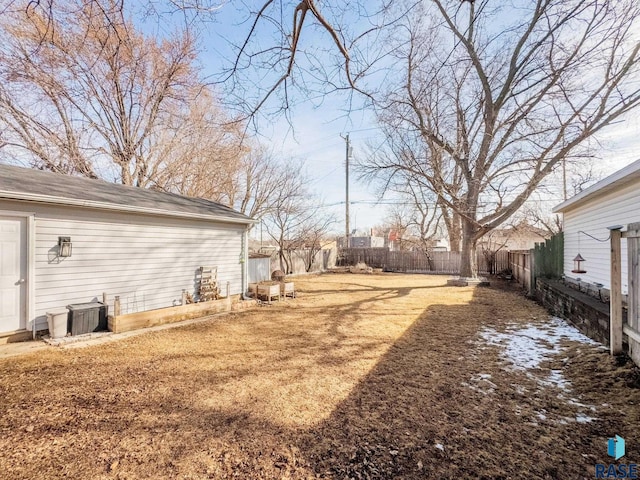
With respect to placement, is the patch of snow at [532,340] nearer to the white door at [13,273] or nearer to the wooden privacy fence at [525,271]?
the wooden privacy fence at [525,271]

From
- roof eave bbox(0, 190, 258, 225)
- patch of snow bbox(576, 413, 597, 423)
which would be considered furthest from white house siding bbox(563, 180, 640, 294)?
roof eave bbox(0, 190, 258, 225)

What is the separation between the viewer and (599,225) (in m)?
6.55

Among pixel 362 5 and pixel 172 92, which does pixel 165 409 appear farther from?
pixel 172 92

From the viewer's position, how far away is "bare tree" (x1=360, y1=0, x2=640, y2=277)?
6734 mm

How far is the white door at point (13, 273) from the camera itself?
465cm

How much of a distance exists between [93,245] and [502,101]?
40.1ft

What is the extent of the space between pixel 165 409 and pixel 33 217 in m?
4.32

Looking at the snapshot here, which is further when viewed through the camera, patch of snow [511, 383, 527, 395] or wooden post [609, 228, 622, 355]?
wooden post [609, 228, 622, 355]

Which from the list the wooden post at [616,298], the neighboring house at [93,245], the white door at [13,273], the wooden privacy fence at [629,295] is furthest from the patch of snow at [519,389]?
the white door at [13,273]
